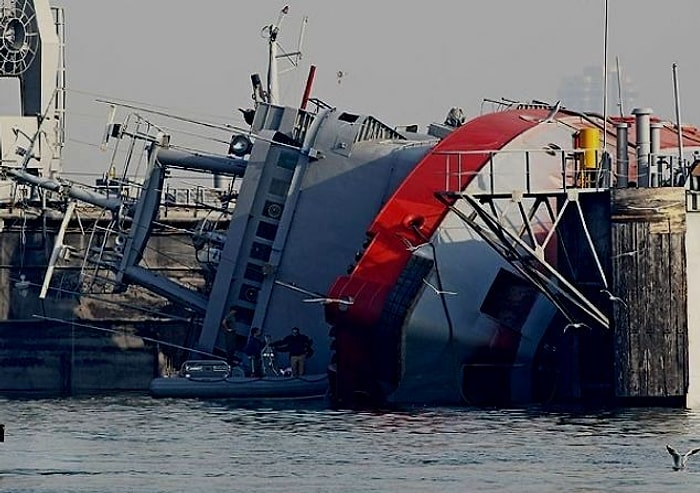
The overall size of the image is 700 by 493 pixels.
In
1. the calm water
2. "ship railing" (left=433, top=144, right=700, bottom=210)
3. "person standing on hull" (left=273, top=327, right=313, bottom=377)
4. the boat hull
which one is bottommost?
the calm water

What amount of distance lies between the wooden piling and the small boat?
10.6 m

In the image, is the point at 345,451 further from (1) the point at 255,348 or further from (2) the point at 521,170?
(1) the point at 255,348

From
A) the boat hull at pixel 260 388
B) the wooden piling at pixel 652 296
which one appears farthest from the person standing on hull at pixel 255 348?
the wooden piling at pixel 652 296

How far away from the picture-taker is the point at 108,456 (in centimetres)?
4766

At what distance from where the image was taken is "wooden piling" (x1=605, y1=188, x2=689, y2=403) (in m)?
55.0

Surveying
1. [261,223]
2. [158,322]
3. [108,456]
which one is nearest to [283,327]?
[261,223]

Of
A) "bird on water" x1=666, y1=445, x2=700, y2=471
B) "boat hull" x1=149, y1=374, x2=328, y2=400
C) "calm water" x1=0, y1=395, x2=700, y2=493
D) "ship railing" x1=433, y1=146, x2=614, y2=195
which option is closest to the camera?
"calm water" x1=0, y1=395, x2=700, y2=493

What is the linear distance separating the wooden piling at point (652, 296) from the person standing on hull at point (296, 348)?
12.8 m

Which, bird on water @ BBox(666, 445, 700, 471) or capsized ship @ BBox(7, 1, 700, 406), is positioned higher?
capsized ship @ BBox(7, 1, 700, 406)

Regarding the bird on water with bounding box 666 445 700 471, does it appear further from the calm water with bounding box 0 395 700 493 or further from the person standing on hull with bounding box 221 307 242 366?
the person standing on hull with bounding box 221 307 242 366

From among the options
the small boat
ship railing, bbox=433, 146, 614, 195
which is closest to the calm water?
the small boat

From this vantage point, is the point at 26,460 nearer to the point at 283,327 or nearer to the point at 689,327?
the point at 689,327

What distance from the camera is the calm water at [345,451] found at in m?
42.4

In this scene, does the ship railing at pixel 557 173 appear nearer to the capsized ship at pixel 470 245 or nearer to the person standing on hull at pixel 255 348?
the capsized ship at pixel 470 245
